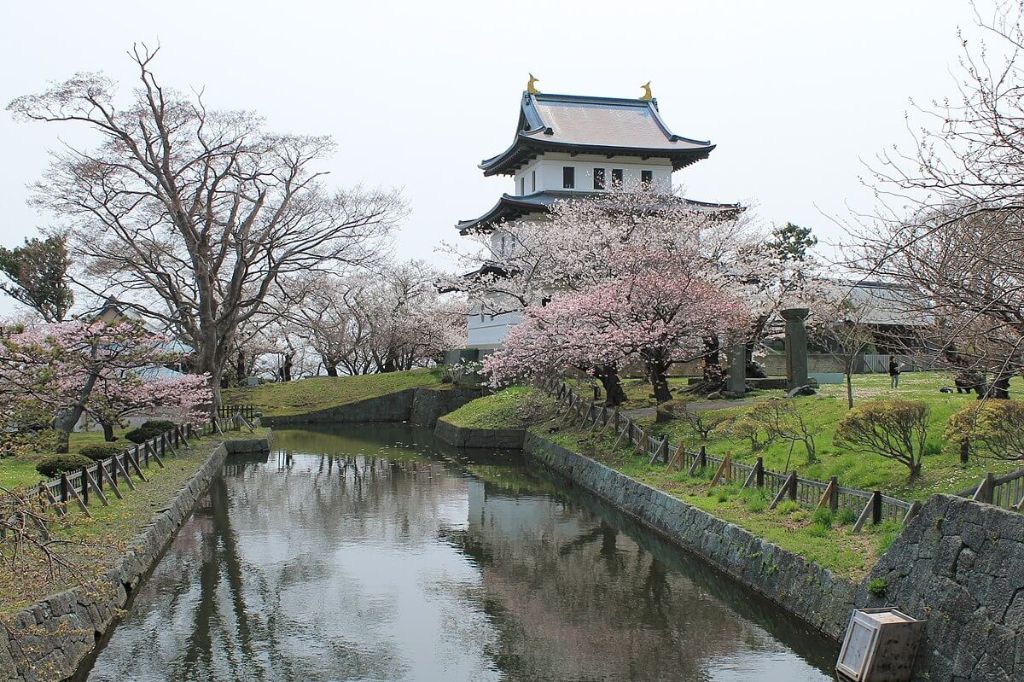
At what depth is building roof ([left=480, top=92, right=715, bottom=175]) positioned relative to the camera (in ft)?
153

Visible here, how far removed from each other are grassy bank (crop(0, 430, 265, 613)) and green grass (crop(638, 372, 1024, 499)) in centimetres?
1136

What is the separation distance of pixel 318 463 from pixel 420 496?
8356mm

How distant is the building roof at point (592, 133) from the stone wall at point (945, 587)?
35.5 metres

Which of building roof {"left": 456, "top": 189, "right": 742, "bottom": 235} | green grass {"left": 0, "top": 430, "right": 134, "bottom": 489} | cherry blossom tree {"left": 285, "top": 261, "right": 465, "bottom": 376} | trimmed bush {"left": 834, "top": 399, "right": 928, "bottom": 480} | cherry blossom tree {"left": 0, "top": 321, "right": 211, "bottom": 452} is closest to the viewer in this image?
cherry blossom tree {"left": 0, "top": 321, "right": 211, "bottom": 452}

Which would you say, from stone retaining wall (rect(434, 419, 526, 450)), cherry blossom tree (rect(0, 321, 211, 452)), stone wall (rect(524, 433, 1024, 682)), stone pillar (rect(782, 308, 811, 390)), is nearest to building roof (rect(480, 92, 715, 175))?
stone retaining wall (rect(434, 419, 526, 450))

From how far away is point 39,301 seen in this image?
45.8m

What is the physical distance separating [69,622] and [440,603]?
521cm

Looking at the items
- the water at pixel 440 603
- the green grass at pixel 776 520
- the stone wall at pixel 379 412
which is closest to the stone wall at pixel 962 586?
the green grass at pixel 776 520

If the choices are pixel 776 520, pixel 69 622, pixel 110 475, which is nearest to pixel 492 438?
pixel 110 475

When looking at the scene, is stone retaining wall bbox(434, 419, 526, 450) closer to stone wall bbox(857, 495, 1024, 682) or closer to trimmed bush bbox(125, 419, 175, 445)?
trimmed bush bbox(125, 419, 175, 445)

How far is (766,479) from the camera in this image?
16375mm

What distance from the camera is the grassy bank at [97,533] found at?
9625mm

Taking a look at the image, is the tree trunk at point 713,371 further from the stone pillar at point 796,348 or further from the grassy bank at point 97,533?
the grassy bank at point 97,533

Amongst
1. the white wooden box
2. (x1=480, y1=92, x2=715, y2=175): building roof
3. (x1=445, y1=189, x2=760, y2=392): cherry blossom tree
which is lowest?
A: the white wooden box
